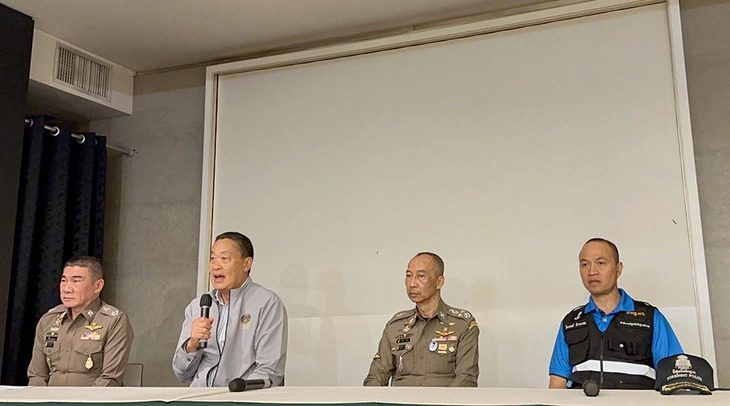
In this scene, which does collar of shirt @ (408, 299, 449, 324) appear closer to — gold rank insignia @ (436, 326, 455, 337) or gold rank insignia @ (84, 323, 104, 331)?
gold rank insignia @ (436, 326, 455, 337)

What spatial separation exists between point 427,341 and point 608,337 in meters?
0.81

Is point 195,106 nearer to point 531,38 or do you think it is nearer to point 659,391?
point 531,38

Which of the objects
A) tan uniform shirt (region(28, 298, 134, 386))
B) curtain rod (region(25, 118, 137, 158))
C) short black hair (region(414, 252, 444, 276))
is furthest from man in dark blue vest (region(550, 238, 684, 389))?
curtain rod (region(25, 118, 137, 158))

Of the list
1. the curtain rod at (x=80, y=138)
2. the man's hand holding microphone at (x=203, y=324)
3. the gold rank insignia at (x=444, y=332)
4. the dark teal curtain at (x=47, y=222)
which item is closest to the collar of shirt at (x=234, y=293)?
the man's hand holding microphone at (x=203, y=324)

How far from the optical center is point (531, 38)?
402 cm

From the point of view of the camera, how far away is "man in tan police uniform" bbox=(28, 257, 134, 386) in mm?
3623

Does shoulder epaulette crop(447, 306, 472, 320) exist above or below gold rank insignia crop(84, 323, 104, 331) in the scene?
above

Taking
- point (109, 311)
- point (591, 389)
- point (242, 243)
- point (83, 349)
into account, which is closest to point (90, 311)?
point (109, 311)

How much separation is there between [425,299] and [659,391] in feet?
5.96

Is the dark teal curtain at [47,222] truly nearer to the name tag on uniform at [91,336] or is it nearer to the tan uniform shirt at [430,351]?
the name tag on uniform at [91,336]

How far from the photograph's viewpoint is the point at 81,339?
368 centimetres

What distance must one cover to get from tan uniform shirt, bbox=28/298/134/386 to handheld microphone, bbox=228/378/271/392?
1728 mm

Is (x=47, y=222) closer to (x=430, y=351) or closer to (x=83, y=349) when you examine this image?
(x=83, y=349)

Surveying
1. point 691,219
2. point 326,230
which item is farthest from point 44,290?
point 691,219
